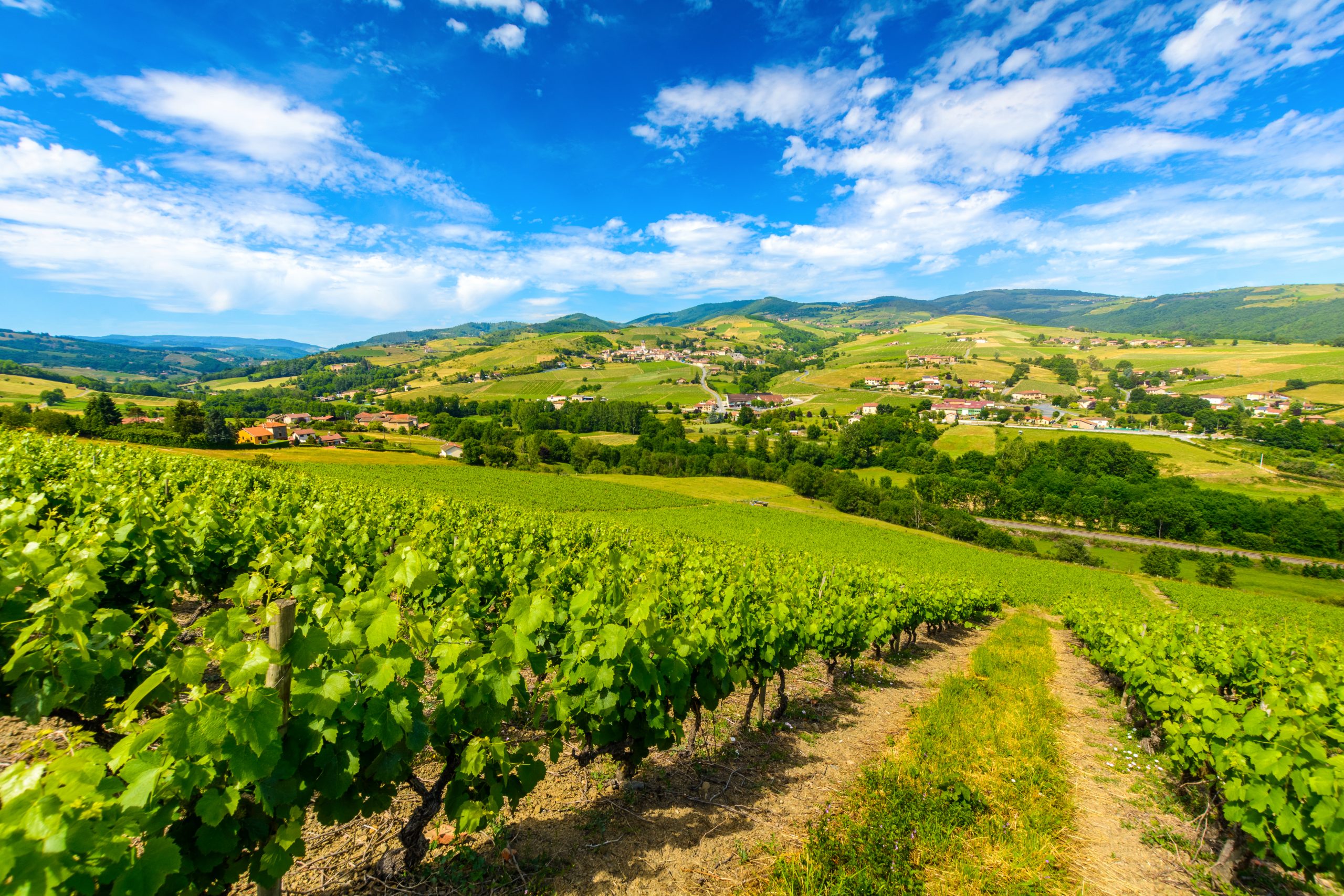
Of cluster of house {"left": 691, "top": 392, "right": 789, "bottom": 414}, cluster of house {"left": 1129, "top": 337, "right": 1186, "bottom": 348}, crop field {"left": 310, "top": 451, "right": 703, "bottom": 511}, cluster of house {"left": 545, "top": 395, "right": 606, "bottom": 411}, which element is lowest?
crop field {"left": 310, "top": 451, "right": 703, "bottom": 511}

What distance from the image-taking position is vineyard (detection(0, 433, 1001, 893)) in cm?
213

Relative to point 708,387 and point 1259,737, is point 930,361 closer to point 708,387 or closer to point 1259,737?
point 708,387

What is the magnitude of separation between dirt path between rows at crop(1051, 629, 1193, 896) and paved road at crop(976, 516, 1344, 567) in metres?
61.9

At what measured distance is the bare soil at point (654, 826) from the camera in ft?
13.0

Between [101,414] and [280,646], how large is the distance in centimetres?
7394

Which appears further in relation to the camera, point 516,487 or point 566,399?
point 566,399

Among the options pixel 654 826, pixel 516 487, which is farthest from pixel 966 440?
pixel 654 826

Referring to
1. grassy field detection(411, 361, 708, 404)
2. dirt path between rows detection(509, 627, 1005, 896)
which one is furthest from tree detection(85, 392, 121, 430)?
grassy field detection(411, 361, 708, 404)

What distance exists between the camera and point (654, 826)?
485cm

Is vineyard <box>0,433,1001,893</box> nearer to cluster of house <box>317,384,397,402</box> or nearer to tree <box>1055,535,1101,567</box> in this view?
tree <box>1055,535,1101,567</box>

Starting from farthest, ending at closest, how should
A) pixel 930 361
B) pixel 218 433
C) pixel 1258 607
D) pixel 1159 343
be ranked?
pixel 1159 343
pixel 930 361
pixel 218 433
pixel 1258 607

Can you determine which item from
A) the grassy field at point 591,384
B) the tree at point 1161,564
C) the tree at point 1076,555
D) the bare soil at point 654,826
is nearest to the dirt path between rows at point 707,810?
the bare soil at point 654,826

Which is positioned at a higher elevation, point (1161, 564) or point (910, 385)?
point (910, 385)

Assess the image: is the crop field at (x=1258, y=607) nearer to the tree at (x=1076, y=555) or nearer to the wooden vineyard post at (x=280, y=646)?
the tree at (x=1076, y=555)
